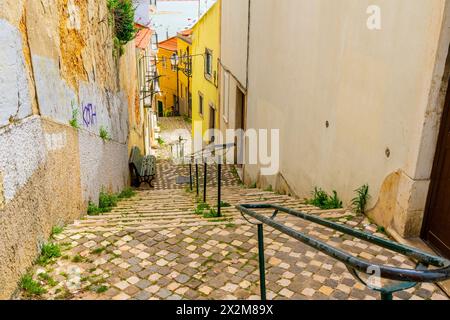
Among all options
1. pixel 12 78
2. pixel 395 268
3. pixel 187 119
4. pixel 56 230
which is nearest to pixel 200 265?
pixel 56 230

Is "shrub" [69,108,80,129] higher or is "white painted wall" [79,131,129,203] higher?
"shrub" [69,108,80,129]

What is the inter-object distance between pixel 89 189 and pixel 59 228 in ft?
5.74

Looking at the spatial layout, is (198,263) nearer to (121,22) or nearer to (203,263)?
(203,263)

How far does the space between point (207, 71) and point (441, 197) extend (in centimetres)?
1480

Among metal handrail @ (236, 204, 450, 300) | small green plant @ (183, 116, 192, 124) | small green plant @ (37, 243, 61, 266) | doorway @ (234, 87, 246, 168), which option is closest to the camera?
metal handrail @ (236, 204, 450, 300)

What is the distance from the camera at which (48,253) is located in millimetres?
3533

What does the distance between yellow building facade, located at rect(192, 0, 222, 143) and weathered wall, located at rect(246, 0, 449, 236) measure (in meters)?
7.82

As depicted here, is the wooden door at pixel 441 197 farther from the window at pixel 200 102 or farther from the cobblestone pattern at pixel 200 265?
the window at pixel 200 102

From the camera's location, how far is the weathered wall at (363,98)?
357 cm

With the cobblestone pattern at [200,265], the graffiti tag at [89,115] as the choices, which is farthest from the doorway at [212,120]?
the cobblestone pattern at [200,265]

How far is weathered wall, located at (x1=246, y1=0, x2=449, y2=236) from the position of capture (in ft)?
11.7

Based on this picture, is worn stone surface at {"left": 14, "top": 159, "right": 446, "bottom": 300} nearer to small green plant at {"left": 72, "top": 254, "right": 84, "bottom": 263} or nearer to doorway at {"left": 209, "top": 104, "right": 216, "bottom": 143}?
small green plant at {"left": 72, "top": 254, "right": 84, "bottom": 263}

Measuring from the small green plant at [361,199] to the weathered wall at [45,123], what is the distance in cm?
344

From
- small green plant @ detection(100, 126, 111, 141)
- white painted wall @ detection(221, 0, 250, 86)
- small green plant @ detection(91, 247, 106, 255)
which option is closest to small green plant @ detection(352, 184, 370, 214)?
small green plant @ detection(91, 247, 106, 255)
